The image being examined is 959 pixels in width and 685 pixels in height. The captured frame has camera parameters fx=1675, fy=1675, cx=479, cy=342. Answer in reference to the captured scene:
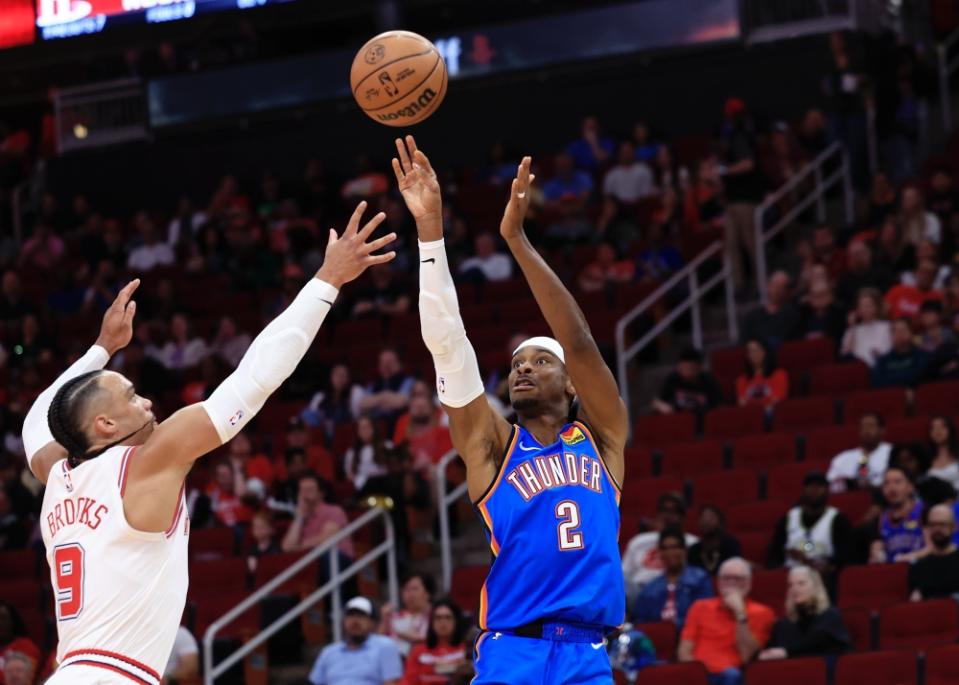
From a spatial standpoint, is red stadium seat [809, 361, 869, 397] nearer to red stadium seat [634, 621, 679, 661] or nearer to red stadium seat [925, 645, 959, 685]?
red stadium seat [634, 621, 679, 661]

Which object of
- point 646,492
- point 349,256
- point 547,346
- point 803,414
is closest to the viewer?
point 349,256

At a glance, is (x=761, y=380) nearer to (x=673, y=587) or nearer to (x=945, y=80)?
(x=673, y=587)

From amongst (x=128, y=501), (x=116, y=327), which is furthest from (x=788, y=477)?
(x=128, y=501)

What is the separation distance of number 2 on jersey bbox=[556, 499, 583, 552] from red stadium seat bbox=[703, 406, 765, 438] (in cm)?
818

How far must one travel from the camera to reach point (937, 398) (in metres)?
13.4

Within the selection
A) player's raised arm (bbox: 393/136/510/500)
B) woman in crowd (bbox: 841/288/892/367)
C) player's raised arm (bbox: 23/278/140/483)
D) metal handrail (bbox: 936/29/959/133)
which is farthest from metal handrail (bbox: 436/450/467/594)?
metal handrail (bbox: 936/29/959/133)

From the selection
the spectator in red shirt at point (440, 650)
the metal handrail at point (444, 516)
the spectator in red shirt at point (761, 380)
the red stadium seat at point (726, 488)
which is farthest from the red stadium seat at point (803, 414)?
the spectator in red shirt at point (440, 650)

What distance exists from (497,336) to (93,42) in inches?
197

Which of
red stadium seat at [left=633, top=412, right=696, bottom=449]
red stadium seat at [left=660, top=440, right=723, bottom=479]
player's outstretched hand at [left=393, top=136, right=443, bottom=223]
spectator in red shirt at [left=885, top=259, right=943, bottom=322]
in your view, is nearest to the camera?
player's outstretched hand at [left=393, top=136, right=443, bottom=223]

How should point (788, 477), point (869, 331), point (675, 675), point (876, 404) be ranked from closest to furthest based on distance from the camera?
point (675, 675) < point (788, 477) < point (876, 404) < point (869, 331)

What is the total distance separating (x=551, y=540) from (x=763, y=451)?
778 centimetres

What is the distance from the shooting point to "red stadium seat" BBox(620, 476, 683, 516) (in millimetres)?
13406

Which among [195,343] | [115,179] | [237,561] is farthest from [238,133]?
[237,561]

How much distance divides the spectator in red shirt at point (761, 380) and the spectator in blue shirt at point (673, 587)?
282 centimetres
